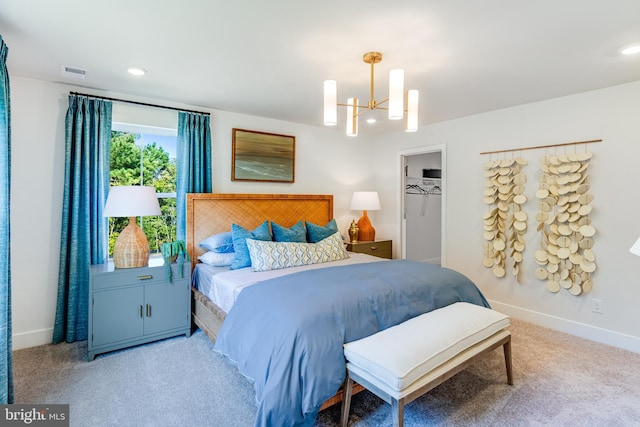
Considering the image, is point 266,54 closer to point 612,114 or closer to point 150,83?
point 150,83

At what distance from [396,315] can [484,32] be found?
1.93 meters

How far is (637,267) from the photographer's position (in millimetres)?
2861

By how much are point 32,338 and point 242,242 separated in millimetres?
2057

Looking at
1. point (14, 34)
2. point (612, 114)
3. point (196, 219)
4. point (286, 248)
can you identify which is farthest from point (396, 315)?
point (14, 34)

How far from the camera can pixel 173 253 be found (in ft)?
10.4

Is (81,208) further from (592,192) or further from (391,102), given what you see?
(592,192)

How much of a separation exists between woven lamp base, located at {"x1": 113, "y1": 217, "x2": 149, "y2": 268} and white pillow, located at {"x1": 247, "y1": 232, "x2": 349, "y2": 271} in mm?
971

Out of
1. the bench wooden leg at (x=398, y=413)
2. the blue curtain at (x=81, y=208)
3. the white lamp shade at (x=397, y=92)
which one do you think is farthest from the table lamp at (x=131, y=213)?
the bench wooden leg at (x=398, y=413)

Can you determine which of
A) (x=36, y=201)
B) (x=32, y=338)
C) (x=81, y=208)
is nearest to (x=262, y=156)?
(x=81, y=208)

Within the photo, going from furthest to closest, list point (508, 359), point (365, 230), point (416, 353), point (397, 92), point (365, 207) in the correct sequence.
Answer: point (365, 230)
point (365, 207)
point (508, 359)
point (397, 92)
point (416, 353)

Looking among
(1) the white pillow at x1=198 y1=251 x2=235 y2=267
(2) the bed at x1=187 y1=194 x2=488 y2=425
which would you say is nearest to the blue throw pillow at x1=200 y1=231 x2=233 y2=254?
(1) the white pillow at x1=198 y1=251 x2=235 y2=267

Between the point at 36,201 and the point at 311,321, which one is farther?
the point at 36,201

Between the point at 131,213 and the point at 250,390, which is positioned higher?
the point at 131,213

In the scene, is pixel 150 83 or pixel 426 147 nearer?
pixel 150 83
